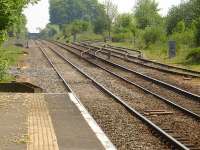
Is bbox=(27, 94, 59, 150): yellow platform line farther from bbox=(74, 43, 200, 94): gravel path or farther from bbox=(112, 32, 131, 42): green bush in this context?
bbox=(112, 32, 131, 42): green bush

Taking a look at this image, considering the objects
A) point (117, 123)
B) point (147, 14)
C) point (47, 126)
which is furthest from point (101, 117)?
point (147, 14)

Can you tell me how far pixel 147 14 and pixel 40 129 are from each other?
4014 inches

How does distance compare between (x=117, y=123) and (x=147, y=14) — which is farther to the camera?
(x=147, y=14)

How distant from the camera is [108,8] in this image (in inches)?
4867

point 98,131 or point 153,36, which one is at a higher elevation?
point 98,131

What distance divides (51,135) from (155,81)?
1359cm

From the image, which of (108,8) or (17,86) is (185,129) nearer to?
(17,86)

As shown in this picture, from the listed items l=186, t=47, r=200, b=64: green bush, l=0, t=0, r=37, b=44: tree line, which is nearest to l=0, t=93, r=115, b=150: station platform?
l=0, t=0, r=37, b=44: tree line

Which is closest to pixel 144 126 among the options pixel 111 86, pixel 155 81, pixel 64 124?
pixel 64 124

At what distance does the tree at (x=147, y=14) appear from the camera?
10625cm

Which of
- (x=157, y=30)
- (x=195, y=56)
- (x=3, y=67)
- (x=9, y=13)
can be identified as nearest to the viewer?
(x=9, y=13)

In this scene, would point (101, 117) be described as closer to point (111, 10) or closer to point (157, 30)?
point (157, 30)

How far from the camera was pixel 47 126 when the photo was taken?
39.5 feet

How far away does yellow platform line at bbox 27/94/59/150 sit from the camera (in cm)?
988
